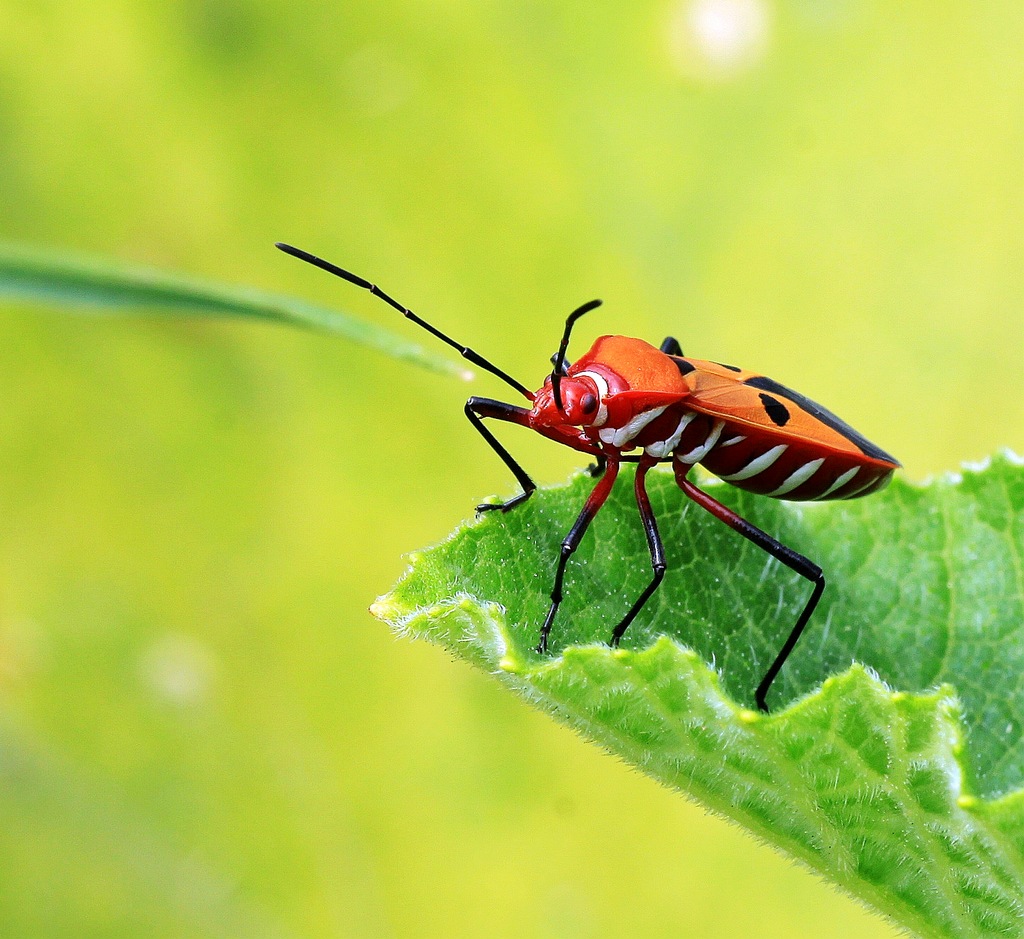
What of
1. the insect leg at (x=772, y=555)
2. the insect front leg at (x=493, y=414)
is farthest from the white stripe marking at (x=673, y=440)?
the insect front leg at (x=493, y=414)

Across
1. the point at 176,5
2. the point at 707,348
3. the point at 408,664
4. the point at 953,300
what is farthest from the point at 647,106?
the point at 408,664

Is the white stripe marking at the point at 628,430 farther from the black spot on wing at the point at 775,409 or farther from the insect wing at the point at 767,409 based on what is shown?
the black spot on wing at the point at 775,409

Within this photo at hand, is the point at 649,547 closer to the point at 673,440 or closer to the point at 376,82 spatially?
the point at 673,440

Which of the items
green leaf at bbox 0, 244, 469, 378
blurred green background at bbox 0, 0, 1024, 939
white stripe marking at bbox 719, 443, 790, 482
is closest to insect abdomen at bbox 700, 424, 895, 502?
white stripe marking at bbox 719, 443, 790, 482

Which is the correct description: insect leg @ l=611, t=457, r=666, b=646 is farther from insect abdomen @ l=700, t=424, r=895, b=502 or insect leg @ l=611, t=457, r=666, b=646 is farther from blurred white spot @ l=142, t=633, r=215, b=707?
blurred white spot @ l=142, t=633, r=215, b=707

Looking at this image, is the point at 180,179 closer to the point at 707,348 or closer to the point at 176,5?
the point at 176,5
